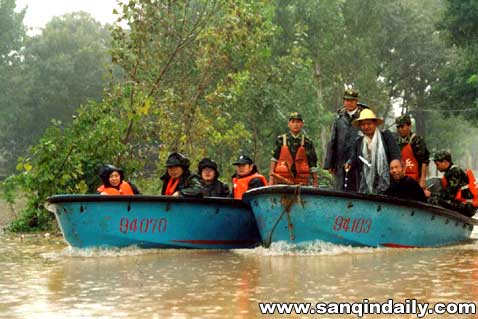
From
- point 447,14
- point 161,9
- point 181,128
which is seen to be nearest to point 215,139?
point 181,128

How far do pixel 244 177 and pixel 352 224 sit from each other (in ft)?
7.76

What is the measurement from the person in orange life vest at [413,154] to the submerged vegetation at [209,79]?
5.86 m

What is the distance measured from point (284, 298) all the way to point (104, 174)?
18.5ft

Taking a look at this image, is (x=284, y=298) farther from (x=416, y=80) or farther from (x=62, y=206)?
(x=416, y=80)

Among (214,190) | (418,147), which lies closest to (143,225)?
(214,190)

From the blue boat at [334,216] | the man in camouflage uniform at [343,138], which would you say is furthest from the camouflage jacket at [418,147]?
the blue boat at [334,216]

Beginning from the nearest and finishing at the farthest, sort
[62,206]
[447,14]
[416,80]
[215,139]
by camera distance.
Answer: [62,206] → [215,139] → [447,14] → [416,80]

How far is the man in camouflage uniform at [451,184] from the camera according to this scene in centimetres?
1393

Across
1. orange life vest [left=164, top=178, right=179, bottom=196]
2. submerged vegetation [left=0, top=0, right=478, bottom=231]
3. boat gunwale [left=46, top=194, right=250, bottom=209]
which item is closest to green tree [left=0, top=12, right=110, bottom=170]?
submerged vegetation [left=0, top=0, right=478, bottom=231]

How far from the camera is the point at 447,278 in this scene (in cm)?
994

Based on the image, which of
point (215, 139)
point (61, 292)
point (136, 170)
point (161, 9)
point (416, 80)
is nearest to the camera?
point (61, 292)

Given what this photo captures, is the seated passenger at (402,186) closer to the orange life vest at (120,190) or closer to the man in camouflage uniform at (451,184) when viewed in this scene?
the man in camouflage uniform at (451,184)

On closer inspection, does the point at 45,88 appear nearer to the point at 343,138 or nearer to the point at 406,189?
the point at 343,138

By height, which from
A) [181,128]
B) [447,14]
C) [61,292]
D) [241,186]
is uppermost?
[447,14]
